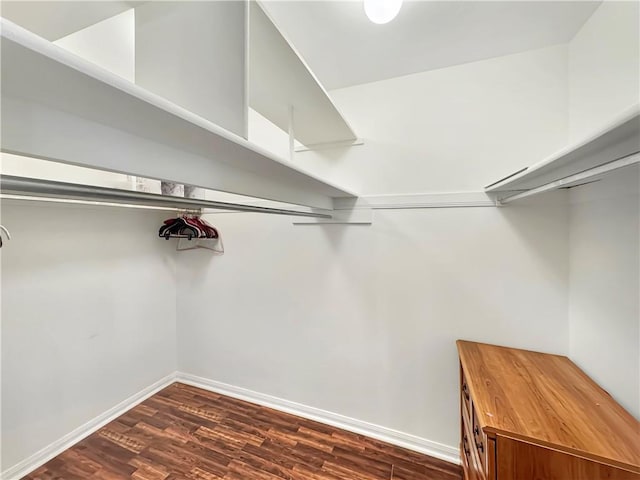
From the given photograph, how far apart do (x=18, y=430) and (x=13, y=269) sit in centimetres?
110

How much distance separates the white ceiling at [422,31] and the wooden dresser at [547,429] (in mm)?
1900

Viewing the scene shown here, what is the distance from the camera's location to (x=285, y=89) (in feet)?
4.81

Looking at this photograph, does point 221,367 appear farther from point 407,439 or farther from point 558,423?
point 558,423

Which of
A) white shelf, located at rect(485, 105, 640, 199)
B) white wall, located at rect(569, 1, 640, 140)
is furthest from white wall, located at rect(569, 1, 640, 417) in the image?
white shelf, located at rect(485, 105, 640, 199)

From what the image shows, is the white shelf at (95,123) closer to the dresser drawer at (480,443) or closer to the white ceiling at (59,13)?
the white ceiling at (59,13)

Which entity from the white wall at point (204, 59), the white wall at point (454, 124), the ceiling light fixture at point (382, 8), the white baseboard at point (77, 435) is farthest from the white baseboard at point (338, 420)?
the ceiling light fixture at point (382, 8)

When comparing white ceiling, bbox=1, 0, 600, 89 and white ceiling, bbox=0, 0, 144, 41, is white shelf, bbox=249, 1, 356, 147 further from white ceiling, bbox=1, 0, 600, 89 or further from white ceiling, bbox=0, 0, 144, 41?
white ceiling, bbox=0, 0, 144, 41

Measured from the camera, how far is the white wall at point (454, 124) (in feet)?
5.39

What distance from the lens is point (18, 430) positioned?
5.82 ft

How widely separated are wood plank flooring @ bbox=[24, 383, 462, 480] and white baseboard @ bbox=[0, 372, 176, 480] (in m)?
0.06

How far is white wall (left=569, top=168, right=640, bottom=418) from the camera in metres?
1.10

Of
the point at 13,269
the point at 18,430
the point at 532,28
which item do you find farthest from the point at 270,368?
the point at 532,28

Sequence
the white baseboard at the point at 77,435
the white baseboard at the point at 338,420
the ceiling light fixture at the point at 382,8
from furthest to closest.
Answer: the white baseboard at the point at 338,420 < the white baseboard at the point at 77,435 < the ceiling light fixture at the point at 382,8

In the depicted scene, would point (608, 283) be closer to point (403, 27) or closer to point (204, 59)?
point (403, 27)
